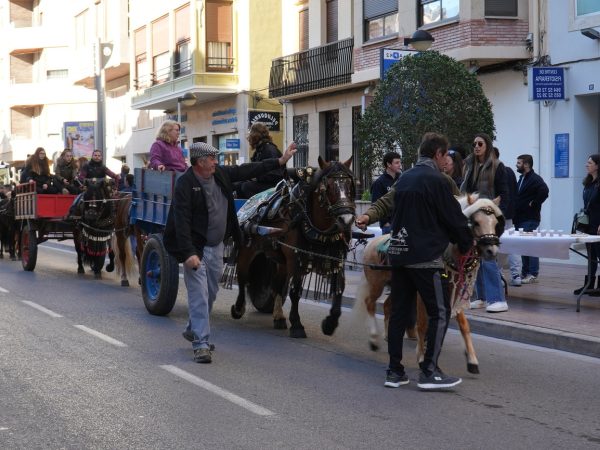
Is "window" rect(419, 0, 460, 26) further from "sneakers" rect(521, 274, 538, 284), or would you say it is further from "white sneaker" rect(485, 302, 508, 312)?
"white sneaker" rect(485, 302, 508, 312)

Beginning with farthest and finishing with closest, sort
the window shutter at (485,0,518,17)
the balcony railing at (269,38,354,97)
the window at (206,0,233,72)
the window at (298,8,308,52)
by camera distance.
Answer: the window at (206,0,233,72) < the window at (298,8,308,52) < the balcony railing at (269,38,354,97) < the window shutter at (485,0,518,17)

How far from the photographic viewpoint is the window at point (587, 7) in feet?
60.5

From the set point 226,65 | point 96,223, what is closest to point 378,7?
point 226,65

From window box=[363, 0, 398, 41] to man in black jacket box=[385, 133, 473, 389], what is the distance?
1741cm

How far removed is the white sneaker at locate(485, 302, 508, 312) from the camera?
11.8 metres

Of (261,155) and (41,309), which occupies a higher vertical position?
(261,155)

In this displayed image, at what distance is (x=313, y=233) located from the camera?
10.0 m

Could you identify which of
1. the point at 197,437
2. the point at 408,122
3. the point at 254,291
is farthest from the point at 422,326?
the point at 408,122

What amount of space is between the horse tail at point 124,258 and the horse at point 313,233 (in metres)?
5.51

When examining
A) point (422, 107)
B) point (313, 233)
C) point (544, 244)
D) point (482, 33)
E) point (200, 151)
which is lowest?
point (544, 244)

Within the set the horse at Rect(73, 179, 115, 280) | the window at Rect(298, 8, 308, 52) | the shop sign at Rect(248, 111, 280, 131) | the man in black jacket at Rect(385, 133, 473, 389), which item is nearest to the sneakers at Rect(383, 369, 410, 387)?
the man in black jacket at Rect(385, 133, 473, 389)

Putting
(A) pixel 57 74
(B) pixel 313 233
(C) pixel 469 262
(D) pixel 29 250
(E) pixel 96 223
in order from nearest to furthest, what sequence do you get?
(C) pixel 469 262
(B) pixel 313 233
(E) pixel 96 223
(D) pixel 29 250
(A) pixel 57 74

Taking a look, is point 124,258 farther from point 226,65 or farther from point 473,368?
point 226,65

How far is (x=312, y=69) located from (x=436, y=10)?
6.74 m
